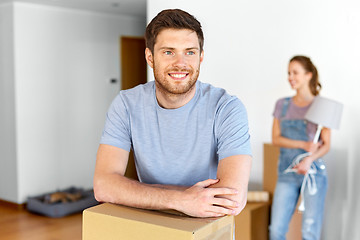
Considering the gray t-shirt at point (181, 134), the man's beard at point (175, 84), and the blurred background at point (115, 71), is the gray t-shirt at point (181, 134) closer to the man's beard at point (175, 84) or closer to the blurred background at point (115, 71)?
the man's beard at point (175, 84)

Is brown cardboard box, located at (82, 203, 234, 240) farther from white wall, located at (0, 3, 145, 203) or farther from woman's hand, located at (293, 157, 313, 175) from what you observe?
white wall, located at (0, 3, 145, 203)

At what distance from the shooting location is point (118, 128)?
1.46m

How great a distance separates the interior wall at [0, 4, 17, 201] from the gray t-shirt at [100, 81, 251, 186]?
12.7ft

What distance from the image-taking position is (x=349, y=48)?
3215mm

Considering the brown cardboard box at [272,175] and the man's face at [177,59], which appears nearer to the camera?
the man's face at [177,59]

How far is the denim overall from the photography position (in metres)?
3.04

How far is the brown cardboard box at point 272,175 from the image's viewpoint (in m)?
3.43

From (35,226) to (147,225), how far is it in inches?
146

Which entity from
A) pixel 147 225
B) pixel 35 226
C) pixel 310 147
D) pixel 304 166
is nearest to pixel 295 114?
pixel 310 147

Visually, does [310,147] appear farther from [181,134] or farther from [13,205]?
[13,205]

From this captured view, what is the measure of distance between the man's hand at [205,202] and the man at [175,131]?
1.1 inches

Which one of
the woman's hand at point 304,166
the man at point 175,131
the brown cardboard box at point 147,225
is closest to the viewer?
the brown cardboard box at point 147,225

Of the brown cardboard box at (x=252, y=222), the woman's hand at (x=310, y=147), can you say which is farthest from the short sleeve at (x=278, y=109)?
the brown cardboard box at (x=252, y=222)

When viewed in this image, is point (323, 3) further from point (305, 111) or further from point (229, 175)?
point (229, 175)
